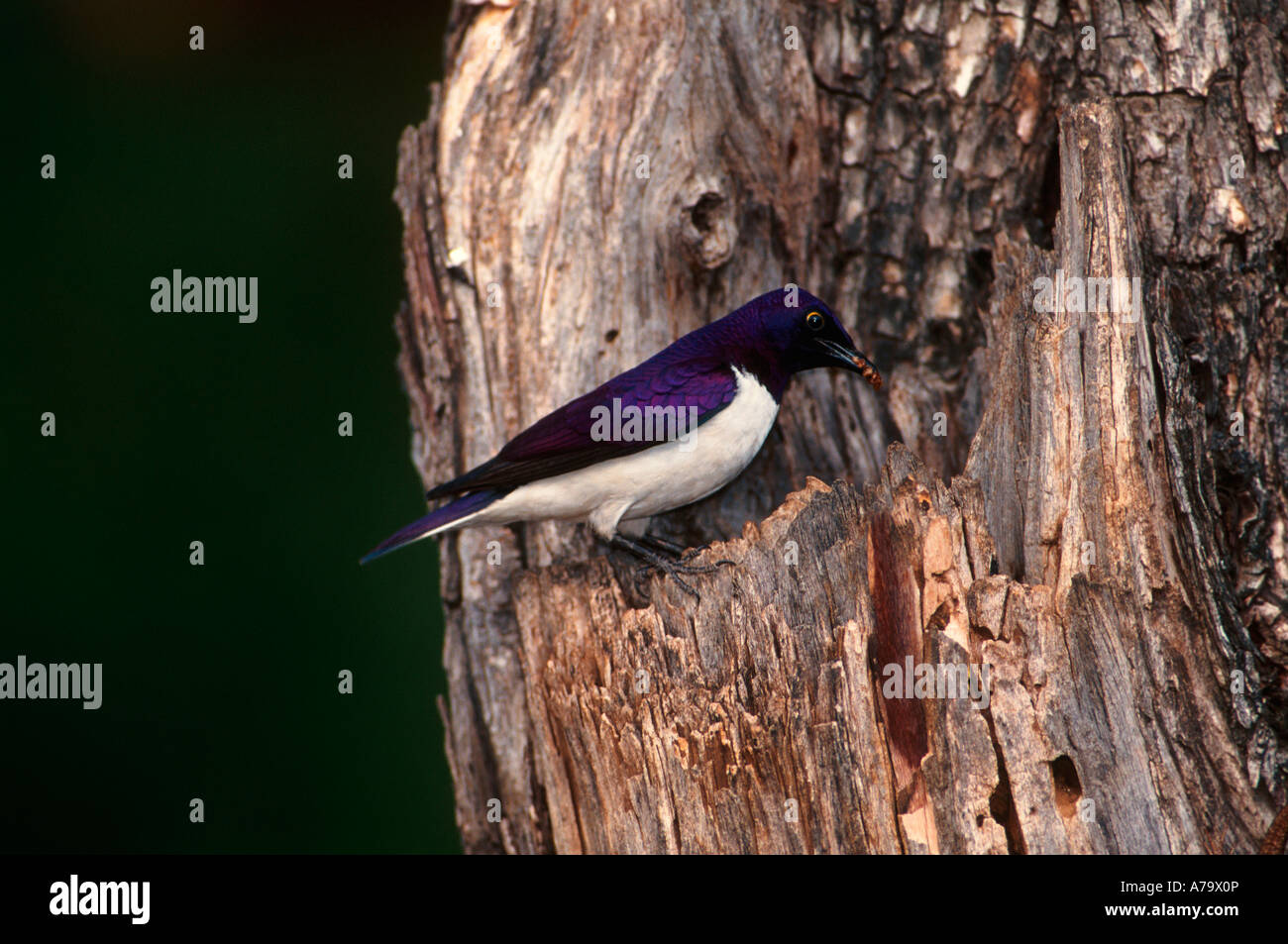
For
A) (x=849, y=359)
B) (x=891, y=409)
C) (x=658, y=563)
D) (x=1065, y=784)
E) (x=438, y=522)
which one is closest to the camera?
(x=1065, y=784)

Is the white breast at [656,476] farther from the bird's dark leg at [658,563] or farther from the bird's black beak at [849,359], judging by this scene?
the bird's black beak at [849,359]

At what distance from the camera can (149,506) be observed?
19.3 ft

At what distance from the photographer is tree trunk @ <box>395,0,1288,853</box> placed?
320 centimetres

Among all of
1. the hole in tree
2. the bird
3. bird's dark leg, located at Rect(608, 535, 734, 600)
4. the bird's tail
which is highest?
the bird

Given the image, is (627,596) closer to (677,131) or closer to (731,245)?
(731,245)

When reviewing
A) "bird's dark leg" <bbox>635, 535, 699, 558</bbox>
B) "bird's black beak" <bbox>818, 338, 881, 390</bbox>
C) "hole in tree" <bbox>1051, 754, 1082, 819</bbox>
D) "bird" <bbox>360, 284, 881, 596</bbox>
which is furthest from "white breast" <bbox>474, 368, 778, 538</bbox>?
"hole in tree" <bbox>1051, 754, 1082, 819</bbox>

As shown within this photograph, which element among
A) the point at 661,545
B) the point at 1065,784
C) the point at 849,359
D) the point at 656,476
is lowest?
the point at 1065,784

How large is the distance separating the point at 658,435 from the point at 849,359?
30.6 inches

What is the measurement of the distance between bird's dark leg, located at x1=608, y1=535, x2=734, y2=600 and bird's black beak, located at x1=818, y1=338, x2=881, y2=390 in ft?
2.97

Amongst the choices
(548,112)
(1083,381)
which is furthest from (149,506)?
(1083,381)

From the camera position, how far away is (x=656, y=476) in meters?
4.12

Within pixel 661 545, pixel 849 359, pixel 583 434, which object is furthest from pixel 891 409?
pixel 583 434

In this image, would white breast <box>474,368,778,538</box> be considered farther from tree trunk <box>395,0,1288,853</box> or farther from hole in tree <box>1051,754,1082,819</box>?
hole in tree <box>1051,754,1082,819</box>

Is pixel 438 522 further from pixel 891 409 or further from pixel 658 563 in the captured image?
pixel 891 409
